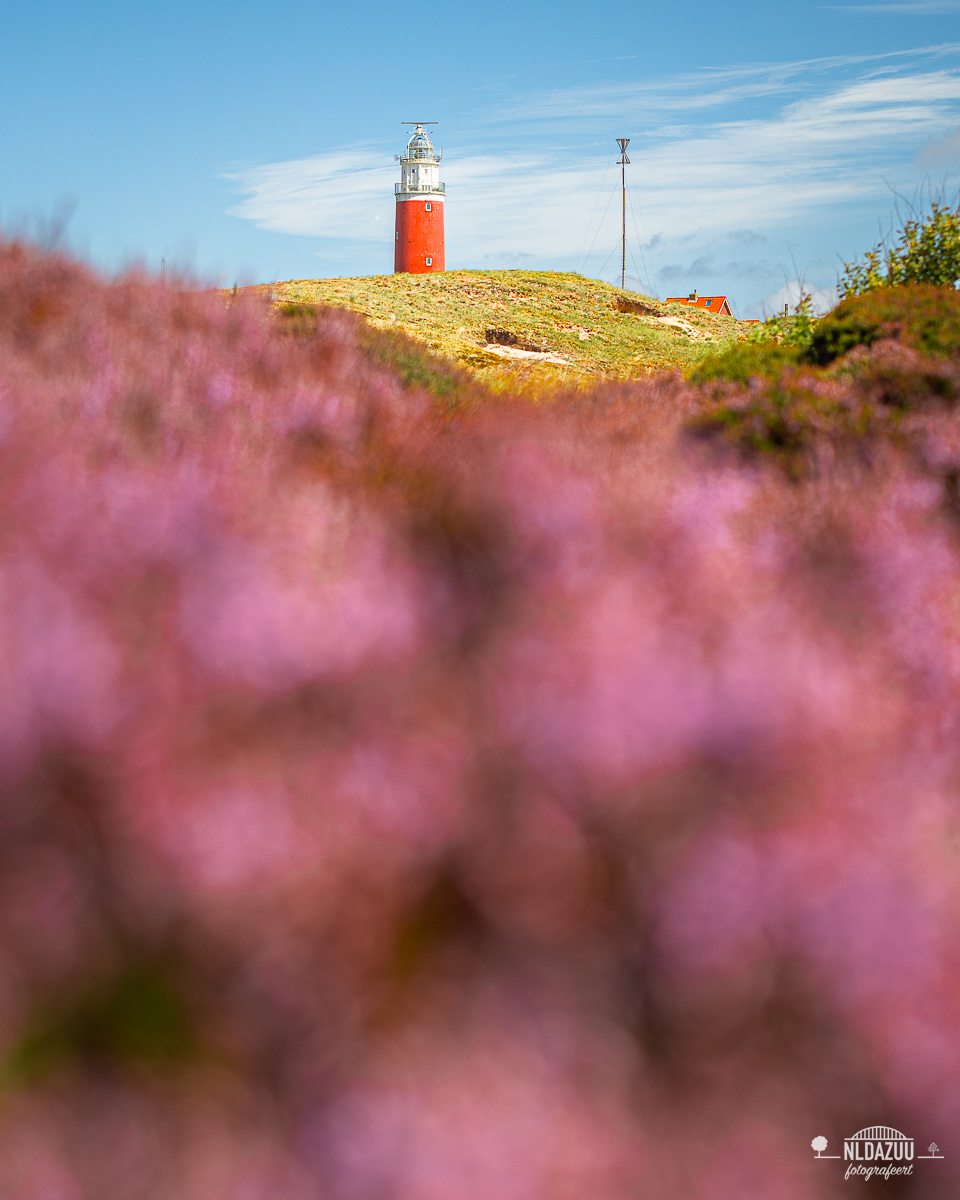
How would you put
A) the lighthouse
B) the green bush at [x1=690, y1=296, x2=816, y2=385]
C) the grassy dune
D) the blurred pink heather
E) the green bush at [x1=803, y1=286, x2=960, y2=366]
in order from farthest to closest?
the lighthouse → the grassy dune → the green bush at [x1=690, y1=296, x2=816, y2=385] → the green bush at [x1=803, y1=286, x2=960, y2=366] → the blurred pink heather

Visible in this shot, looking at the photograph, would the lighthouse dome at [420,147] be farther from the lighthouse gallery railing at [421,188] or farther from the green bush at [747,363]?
the green bush at [747,363]

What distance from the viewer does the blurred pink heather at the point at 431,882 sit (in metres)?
1.75

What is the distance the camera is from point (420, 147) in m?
54.8

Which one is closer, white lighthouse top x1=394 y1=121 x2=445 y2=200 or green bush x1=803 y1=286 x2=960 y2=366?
green bush x1=803 y1=286 x2=960 y2=366

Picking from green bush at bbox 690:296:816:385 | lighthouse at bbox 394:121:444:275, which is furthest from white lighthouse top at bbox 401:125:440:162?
green bush at bbox 690:296:816:385

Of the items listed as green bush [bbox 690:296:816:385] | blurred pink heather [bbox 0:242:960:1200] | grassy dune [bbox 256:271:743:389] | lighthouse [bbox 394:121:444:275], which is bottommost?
blurred pink heather [bbox 0:242:960:1200]

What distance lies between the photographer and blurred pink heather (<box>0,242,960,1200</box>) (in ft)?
5.73

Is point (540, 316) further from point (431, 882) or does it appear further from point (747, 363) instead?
point (431, 882)

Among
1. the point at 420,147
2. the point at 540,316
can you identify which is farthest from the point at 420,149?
the point at 540,316

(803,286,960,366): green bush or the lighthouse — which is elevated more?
the lighthouse

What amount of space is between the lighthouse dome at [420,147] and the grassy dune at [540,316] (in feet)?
87.6

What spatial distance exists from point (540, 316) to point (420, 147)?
33.5m

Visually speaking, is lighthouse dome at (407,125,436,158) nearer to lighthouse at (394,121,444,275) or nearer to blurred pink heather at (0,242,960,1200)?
lighthouse at (394,121,444,275)

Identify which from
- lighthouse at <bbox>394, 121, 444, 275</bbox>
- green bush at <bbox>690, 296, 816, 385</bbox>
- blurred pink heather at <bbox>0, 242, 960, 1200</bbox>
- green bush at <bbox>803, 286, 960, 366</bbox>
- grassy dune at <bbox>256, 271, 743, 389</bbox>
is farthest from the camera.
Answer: lighthouse at <bbox>394, 121, 444, 275</bbox>
